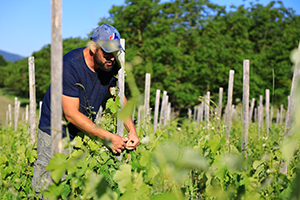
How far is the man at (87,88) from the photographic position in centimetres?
185

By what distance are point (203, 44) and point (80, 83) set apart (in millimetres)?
16881

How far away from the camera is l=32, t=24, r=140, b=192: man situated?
6.08ft

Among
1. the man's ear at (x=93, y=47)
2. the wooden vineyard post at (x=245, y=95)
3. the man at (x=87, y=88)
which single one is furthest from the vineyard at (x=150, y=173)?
the wooden vineyard post at (x=245, y=95)

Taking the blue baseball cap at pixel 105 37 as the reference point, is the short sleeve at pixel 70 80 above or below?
below

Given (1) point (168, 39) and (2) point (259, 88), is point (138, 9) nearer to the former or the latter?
(1) point (168, 39)

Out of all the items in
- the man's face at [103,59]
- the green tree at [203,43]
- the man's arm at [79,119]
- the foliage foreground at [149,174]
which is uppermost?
the green tree at [203,43]

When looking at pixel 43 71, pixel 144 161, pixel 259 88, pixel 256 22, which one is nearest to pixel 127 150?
pixel 144 161

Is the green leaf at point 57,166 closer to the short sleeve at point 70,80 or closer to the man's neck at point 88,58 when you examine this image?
the short sleeve at point 70,80

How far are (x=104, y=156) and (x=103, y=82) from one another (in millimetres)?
632

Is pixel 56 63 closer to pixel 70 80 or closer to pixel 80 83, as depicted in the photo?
pixel 70 80

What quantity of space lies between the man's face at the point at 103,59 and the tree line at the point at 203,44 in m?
13.9

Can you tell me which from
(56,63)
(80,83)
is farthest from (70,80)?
(56,63)

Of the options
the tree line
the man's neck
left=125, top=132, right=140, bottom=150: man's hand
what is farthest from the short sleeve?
the tree line

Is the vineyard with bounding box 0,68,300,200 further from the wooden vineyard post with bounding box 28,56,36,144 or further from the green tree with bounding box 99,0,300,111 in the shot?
the green tree with bounding box 99,0,300,111
